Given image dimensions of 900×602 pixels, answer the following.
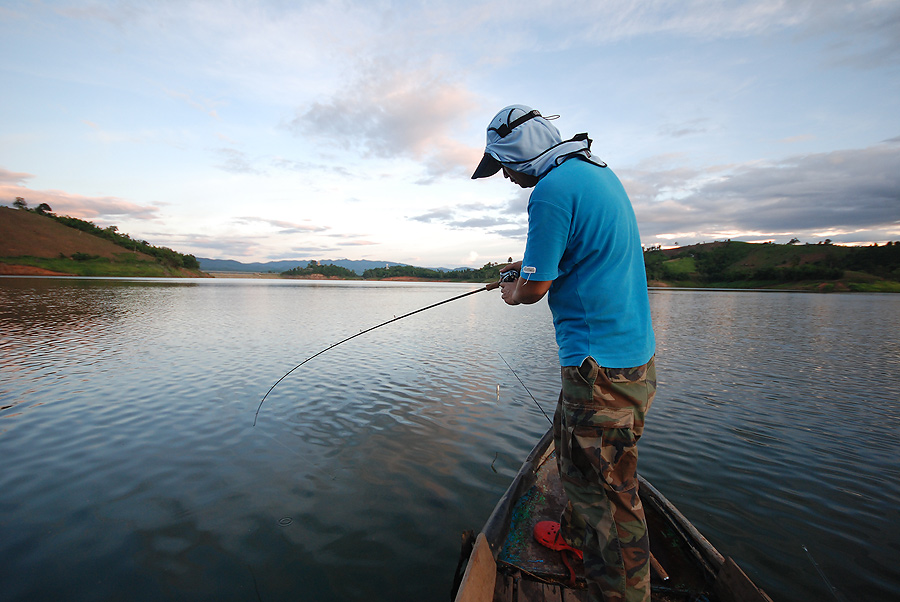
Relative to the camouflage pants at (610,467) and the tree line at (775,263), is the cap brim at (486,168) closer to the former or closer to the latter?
the camouflage pants at (610,467)

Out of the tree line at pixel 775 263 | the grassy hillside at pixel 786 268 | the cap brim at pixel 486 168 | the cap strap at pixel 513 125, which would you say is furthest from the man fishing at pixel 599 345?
the tree line at pixel 775 263

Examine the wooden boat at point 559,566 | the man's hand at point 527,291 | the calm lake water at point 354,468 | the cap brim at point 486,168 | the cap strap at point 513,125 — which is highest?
the cap strap at point 513,125

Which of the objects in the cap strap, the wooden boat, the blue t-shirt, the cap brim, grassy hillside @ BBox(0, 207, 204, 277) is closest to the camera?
the blue t-shirt

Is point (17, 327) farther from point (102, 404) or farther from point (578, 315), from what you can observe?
point (578, 315)

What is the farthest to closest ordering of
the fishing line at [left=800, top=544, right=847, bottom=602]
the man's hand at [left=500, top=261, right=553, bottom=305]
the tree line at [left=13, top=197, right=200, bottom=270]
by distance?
the tree line at [left=13, top=197, right=200, bottom=270]
the fishing line at [left=800, top=544, right=847, bottom=602]
the man's hand at [left=500, top=261, right=553, bottom=305]

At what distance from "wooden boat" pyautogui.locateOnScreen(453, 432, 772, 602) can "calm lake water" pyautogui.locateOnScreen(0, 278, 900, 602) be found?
969mm

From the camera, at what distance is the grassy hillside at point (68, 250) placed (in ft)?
309

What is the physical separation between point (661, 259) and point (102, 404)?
171 m

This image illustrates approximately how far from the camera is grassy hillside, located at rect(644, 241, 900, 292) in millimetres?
97500

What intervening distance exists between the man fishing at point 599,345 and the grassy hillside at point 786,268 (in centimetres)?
12426

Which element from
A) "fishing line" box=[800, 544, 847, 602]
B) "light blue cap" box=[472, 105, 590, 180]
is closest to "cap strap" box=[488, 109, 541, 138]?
"light blue cap" box=[472, 105, 590, 180]

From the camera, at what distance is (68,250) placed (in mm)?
104688

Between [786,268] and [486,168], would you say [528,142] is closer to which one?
[486,168]

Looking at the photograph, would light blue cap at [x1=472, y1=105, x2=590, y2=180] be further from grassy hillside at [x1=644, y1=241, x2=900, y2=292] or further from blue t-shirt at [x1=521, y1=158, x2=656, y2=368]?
grassy hillside at [x1=644, y1=241, x2=900, y2=292]
